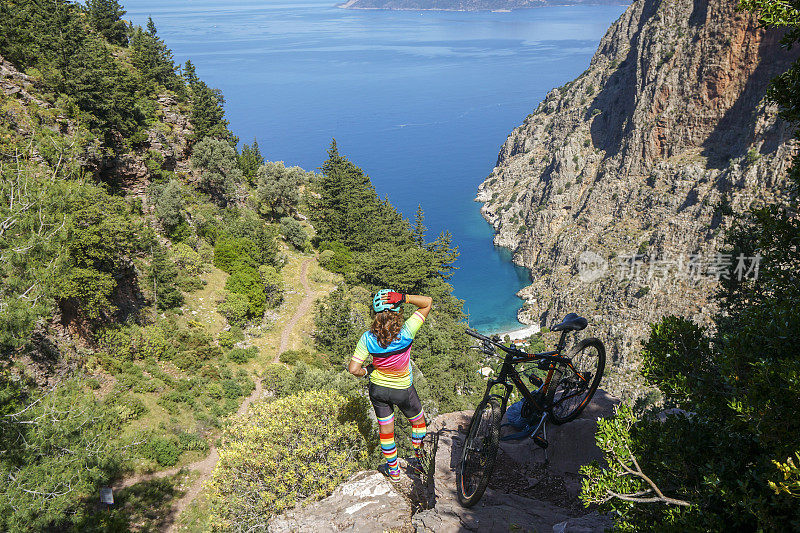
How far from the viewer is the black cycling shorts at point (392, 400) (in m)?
7.71

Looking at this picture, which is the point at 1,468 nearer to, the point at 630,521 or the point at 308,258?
the point at 630,521

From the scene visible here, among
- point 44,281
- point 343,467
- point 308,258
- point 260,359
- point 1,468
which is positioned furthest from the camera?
point 308,258

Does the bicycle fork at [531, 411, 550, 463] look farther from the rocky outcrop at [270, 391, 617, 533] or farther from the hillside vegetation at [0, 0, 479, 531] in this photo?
the hillside vegetation at [0, 0, 479, 531]

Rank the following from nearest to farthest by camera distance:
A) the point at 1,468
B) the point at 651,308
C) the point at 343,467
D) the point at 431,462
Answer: the point at 431,462, the point at 343,467, the point at 1,468, the point at 651,308

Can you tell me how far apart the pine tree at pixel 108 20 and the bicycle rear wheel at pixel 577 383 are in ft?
212

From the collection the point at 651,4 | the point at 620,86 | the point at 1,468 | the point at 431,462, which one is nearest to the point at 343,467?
the point at 431,462

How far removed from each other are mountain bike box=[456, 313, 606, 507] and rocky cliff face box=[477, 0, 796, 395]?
214 ft

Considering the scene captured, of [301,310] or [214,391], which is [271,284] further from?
[214,391]

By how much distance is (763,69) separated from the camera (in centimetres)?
9631

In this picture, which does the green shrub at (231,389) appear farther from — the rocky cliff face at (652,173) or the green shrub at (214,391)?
the rocky cliff face at (652,173)

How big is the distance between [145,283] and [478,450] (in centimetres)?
3121

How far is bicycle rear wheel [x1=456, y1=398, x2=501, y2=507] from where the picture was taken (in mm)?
7364

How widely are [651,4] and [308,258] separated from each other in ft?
495

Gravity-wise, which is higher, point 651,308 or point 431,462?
point 431,462
